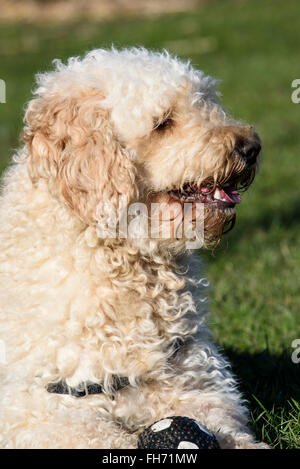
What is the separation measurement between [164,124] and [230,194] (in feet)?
1.51

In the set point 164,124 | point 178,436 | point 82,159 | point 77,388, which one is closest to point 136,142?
point 164,124

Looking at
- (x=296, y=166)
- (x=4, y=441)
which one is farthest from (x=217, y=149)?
(x=296, y=166)

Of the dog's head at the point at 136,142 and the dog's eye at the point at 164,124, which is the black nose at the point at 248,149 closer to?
the dog's head at the point at 136,142

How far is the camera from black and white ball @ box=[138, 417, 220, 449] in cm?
305

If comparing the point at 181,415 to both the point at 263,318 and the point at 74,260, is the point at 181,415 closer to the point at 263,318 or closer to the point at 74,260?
the point at 74,260

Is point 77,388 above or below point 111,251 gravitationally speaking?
below

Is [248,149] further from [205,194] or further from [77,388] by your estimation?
[77,388]

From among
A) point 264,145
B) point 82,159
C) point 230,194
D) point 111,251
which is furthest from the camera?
point 264,145

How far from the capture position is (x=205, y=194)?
3.51m

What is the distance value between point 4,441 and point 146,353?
715mm

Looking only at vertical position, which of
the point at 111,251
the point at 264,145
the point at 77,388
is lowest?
the point at 77,388

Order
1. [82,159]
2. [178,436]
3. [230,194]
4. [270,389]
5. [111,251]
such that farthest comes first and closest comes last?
1. [270,389]
2. [230,194]
3. [111,251]
4. [82,159]
5. [178,436]

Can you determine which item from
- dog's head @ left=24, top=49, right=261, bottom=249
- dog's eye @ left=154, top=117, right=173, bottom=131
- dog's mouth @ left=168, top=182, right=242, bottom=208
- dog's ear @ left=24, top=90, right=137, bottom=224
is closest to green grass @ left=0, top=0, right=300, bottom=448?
dog's mouth @ left=168, top=182, right=242, bottom=208

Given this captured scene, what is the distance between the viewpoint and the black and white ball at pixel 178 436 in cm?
305
